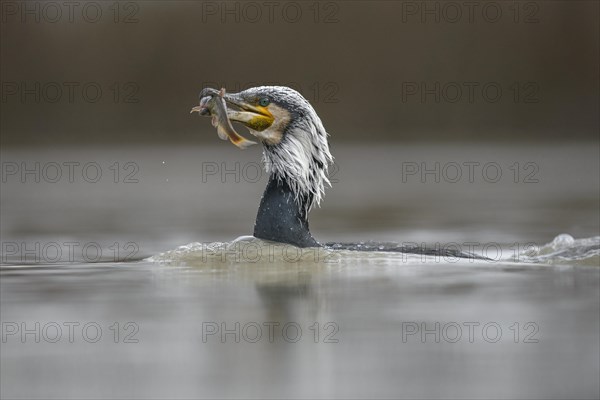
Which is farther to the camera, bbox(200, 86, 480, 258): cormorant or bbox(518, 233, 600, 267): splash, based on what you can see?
bbox(518, 233, 600, 267): splash

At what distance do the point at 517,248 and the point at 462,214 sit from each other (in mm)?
2894

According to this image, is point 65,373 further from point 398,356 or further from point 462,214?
point 462,214

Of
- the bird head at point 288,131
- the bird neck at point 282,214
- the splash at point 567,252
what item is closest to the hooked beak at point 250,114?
the bird head at point 288,131

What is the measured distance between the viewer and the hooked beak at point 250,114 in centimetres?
998

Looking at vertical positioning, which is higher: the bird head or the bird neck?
the bird head

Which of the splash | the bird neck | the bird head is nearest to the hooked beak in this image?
the bird head

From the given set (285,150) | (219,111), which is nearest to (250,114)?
(219,111)

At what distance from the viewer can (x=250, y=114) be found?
1002 cm

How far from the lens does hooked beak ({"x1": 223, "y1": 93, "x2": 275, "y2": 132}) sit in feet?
32.8

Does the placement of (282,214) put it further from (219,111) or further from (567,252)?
(567,252)

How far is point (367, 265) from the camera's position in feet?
32.6

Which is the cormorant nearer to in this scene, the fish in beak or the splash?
the fish in beak

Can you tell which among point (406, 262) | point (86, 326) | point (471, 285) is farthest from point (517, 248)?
point (86, 326)

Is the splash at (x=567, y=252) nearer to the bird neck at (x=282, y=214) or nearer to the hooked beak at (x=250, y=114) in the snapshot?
the bird neck at (x=282, y=214)
